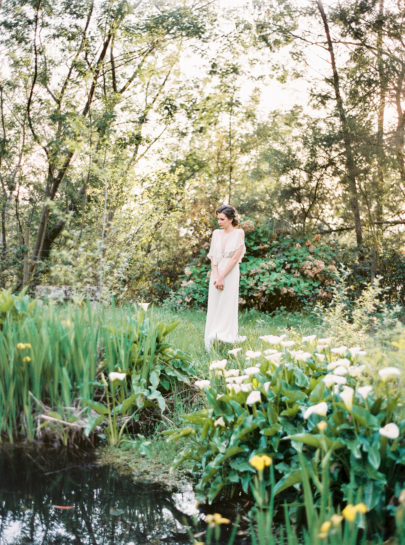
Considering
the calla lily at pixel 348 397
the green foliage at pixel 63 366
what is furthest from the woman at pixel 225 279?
the calla lily at pixel 348 397

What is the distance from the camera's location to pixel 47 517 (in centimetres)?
246

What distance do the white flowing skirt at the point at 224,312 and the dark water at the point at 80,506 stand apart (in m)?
2.97

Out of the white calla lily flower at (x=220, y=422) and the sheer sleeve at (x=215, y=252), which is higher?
the sheer sleeve at (x=215, y=252)

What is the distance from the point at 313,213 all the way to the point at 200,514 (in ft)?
31.8

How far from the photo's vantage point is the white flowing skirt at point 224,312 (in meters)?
5.91

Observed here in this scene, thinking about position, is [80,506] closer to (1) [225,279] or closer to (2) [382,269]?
(1) [225,279]

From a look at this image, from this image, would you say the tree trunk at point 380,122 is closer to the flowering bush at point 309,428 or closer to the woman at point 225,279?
the woman at point 225,279

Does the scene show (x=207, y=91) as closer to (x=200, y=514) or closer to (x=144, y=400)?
(x=144, y=400)

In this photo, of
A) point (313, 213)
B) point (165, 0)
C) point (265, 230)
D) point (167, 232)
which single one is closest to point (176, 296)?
point (167, 232)

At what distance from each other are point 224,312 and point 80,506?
140 inches

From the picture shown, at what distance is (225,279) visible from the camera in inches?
237

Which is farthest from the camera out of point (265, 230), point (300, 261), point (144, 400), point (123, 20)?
point (123, 20)

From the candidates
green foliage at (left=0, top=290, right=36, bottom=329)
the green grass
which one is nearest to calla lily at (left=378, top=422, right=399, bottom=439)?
the green grass

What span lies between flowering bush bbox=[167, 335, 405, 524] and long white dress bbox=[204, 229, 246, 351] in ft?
8.78
